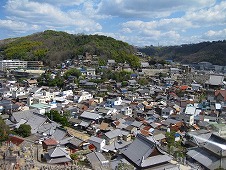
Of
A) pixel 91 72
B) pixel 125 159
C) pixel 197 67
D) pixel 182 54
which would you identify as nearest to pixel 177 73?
pixel 91 72

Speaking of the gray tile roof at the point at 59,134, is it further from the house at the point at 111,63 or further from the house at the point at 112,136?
the house at the point at 111,63

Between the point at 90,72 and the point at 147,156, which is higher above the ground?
the point at 90,72

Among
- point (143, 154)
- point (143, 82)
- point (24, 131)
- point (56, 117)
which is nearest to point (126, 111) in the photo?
point (56, 117)

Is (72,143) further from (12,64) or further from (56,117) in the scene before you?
(12,64)

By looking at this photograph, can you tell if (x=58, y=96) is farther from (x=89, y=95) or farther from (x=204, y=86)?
(x=204, y=86)

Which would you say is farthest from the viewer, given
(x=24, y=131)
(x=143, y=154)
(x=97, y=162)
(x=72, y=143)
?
(x=24, y=131)

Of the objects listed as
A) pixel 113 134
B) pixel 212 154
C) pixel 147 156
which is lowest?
pixel 113 134
